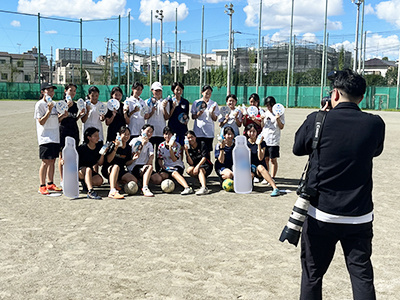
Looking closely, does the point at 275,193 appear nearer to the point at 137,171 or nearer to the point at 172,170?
the point at 172,170

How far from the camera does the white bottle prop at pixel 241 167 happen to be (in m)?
7.99

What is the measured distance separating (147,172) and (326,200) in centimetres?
518

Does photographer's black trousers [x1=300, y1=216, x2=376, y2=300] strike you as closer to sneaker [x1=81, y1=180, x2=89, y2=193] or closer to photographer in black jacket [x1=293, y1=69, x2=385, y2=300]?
photographer in black jacket [x1=293, y1=69, x2=385, y2=300]

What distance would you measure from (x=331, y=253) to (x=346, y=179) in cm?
54

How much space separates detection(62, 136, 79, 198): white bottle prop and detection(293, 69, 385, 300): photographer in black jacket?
205 inches

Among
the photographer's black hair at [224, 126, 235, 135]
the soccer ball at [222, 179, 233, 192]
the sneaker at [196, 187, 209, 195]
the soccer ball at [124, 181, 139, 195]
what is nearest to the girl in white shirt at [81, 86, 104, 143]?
the soccer ball at [124, 181, 139, 195]

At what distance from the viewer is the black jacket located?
9.71 ft

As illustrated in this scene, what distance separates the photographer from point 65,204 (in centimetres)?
706

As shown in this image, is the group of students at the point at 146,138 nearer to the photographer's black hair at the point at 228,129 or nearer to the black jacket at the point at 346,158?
the photographer's black hair at the point at 228,129

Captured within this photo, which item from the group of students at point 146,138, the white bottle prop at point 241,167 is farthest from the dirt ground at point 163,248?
the group of students at point 146,138

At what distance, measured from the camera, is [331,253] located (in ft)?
10.3

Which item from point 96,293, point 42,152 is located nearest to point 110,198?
point 42,152

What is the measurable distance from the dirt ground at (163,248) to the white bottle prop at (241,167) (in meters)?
0.25

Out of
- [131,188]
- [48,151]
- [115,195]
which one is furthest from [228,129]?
[48,151]
